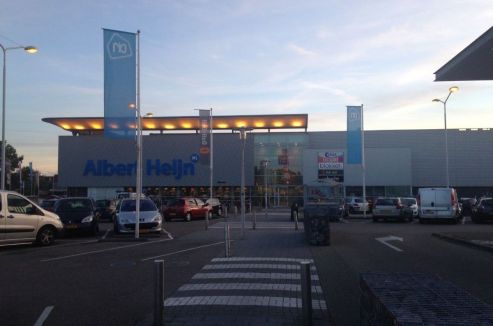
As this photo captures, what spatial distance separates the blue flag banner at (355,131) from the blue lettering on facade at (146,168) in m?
25.6

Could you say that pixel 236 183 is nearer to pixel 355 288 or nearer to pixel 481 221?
pixel 481 221

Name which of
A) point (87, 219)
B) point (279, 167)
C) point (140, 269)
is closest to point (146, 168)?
point (279, 167)

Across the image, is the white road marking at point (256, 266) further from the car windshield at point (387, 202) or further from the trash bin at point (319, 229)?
the car windshield at point (387, 202)

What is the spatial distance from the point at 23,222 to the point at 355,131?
25.4 meters

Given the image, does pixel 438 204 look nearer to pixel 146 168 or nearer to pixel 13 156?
pixel 146 168

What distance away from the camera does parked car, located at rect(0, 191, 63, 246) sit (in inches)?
666

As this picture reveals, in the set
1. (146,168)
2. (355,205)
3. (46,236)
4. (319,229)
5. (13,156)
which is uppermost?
(13,156)

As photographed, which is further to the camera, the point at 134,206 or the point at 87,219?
the point at 134,206

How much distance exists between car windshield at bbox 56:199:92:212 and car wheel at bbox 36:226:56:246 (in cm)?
447

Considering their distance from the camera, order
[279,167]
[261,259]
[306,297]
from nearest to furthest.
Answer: [306,297], [261,259], [279,167]

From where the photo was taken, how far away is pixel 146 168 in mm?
61031

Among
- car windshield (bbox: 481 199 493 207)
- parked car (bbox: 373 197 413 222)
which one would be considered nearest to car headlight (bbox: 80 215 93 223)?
parked car (bbox: 373 197 413 222)

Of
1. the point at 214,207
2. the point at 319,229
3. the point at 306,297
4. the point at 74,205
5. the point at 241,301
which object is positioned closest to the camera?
the point at 306,297

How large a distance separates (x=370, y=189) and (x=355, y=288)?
48.5 m
